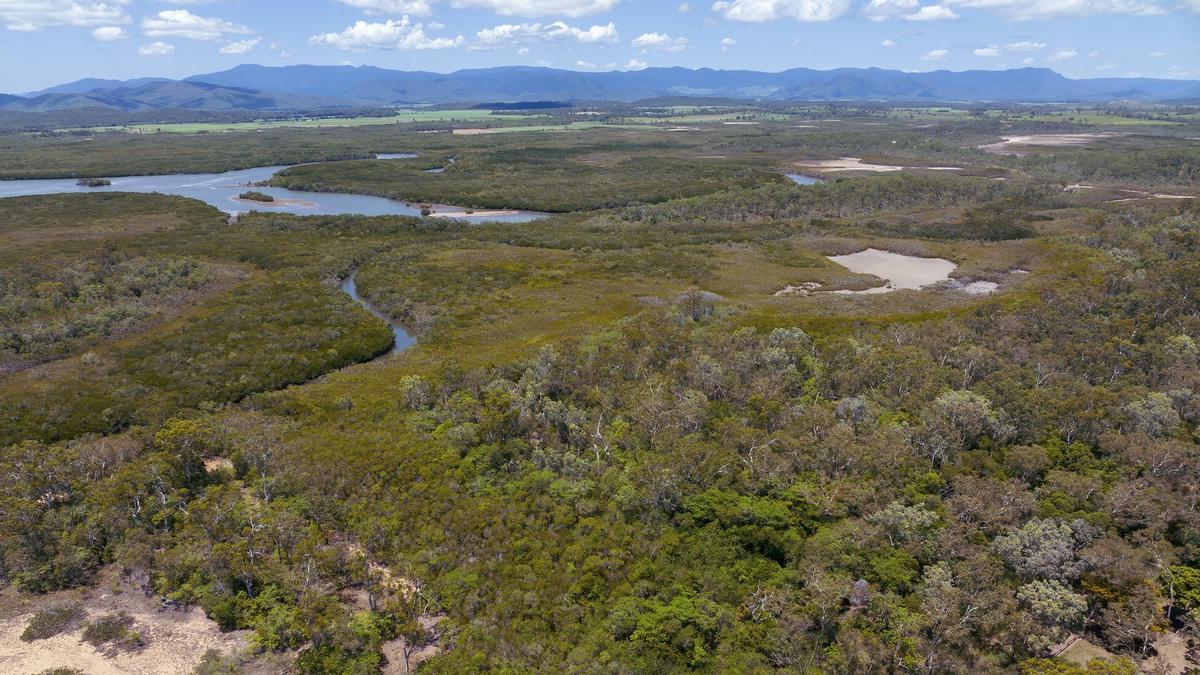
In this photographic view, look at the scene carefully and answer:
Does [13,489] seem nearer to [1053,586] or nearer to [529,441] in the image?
[529,441]

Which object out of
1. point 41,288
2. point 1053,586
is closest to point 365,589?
point 1053,586

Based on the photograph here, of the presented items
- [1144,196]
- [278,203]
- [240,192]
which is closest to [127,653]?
[278,203]

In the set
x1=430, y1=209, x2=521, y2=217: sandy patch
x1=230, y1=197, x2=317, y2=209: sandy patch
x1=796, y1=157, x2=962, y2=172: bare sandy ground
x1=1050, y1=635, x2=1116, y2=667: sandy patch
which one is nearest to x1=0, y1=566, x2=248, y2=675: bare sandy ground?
x1=1050, y1=635, x2=1116, y2=667: sandy patch

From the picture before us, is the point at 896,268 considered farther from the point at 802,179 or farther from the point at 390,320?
the point at 802,179

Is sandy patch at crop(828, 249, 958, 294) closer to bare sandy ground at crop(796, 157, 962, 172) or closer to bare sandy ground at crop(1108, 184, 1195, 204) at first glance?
bare sandy ground at crop(1108, 184, 1195, 204)

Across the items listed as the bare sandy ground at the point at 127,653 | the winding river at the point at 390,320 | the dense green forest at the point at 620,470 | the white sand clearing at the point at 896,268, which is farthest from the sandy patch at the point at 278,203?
the bare sandy ground at the point at 127,653

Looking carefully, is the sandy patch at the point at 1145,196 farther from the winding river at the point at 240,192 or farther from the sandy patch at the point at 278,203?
the sandy patch at the point at 278,203
